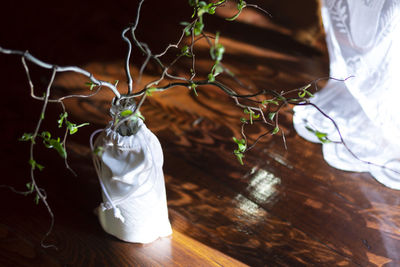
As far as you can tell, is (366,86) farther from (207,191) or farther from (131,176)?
(131,176)

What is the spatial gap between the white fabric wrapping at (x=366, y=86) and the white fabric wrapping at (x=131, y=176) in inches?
A: 23.1

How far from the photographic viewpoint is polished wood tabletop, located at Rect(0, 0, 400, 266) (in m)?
0.99

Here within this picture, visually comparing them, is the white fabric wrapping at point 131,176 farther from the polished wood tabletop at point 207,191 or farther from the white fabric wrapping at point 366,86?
the white fabric wrapping at point 366,86

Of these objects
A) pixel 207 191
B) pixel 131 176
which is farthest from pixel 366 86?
pixel 131 176

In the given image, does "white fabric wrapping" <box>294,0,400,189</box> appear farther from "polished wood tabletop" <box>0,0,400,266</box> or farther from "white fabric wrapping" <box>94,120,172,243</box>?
"white fabric wrapping" <box>94,120,172,243</box>

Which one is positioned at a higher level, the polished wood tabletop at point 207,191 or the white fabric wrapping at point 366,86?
the white fabric wrapping at point 366,86

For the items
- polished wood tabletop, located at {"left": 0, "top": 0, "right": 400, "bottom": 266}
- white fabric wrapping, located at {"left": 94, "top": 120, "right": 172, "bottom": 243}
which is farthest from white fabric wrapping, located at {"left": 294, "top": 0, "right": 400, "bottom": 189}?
white fabric wrapping, located at {"left": 94, "top": 120, "right": 172, "bottom": 243}

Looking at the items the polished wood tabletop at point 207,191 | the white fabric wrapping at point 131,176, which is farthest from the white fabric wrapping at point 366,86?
the white fabric wrapping at point 131,176

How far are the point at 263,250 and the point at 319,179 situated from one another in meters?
0.30

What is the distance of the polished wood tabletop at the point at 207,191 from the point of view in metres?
0.99

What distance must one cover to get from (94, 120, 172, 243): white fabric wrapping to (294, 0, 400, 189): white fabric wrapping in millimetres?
588

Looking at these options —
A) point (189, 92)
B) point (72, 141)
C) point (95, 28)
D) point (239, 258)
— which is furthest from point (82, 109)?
point (239, 258)

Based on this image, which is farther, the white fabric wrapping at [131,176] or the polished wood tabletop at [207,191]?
the polished wood tabletop at [207,191]

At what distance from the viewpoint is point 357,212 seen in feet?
3.59
